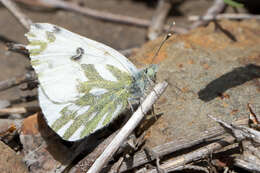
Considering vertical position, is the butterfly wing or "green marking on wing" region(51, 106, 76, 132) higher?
the butterfly wing

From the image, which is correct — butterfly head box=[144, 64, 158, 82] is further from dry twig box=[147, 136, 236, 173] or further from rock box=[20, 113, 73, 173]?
rock box=[20, 113, 73, 173]

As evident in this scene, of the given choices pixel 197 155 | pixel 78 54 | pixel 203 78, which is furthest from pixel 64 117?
pixel 203 78

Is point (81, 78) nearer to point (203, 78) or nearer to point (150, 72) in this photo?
point (150, 72)

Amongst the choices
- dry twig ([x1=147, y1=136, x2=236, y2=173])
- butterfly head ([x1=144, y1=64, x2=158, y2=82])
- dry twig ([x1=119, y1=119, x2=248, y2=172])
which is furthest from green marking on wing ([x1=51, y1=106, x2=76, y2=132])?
dry twig ([x1=147, y1=136, x2=236, y2=173])

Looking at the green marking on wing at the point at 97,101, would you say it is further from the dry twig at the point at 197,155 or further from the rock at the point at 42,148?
the dry twig at the point at 197,155

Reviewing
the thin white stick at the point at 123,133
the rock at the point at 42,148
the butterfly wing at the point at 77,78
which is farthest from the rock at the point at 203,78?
the rock at the point at 42,148

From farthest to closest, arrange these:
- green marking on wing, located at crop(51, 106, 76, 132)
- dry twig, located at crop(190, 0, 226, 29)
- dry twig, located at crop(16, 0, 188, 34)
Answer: dry twig, located at crop(16, 0, 188, 34) → dry twig, located at crop(190, 0, 226, 29) → green marking on wing, located at crop(51, 106, 76, 132)

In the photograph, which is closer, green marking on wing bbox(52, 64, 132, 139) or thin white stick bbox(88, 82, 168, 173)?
thin white stick bbox(88, 82, 168, 173)
